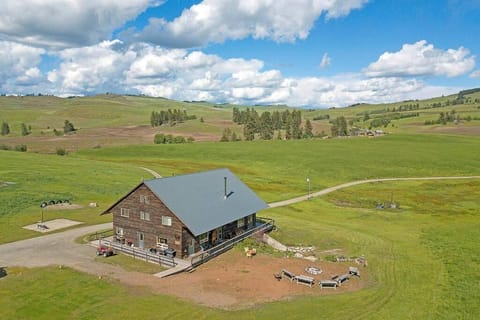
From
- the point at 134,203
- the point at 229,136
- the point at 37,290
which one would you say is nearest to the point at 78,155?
the point at 229,136

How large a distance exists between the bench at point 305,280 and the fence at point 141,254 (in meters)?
11.6

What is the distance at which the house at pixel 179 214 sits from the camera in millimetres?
42031

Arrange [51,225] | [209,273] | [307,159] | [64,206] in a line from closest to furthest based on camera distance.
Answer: [209,273] < [51,225] < [64,206] < [307,159]

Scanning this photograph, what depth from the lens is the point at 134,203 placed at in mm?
45344

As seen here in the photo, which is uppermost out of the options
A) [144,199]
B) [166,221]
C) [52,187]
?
[144,199]

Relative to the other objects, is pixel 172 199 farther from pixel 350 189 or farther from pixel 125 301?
pixel 350 189

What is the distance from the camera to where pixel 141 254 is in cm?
4206

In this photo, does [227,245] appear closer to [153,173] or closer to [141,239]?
[141,239]

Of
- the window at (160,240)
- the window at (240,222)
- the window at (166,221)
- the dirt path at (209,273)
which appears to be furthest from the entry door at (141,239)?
the window at (240,222)

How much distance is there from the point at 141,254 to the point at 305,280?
1668 centimetres

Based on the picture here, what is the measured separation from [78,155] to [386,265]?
4571 inches

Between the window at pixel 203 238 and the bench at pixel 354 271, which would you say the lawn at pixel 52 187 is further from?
the bench at pixel 354 271

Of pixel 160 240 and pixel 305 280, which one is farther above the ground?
pixel 160 240

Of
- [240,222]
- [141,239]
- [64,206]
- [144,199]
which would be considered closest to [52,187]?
[64,206]
